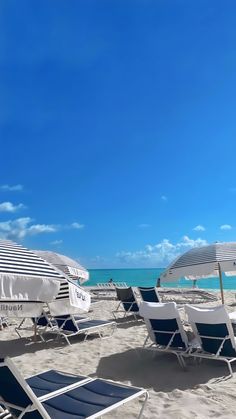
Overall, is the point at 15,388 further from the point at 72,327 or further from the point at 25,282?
the point at 72,327

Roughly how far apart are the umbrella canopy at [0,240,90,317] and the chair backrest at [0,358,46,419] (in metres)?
0.48

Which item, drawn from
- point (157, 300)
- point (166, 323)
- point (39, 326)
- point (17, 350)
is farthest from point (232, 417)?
point (157, 300)

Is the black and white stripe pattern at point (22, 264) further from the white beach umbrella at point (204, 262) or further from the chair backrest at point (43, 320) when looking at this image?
the chair backrest at point (43, 320)

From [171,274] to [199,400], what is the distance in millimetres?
4006

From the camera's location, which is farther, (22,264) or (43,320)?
(43,320)

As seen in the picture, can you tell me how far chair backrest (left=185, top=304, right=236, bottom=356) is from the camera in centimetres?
514

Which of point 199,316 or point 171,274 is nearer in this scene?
point 199,316

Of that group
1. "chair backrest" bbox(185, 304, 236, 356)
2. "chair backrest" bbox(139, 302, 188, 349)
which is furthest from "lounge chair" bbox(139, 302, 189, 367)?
"chair backrest" bbox(185, 304, 236, 356)

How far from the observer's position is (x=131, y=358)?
607cm

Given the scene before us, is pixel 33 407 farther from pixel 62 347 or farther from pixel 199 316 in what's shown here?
pixel 62 347

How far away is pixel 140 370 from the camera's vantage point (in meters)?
5.43

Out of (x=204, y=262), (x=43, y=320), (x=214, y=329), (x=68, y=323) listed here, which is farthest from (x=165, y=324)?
(x=43, y=320)

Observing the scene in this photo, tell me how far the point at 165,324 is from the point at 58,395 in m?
2.66

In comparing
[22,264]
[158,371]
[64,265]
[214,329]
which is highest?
[64,265]
